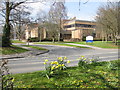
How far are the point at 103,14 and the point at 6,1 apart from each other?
20.3 metres

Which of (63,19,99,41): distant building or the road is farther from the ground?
(63,19,99,41): distant building

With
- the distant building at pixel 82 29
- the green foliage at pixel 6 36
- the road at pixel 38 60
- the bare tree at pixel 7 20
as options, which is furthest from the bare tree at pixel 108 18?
the green foliage at pixel 6 36

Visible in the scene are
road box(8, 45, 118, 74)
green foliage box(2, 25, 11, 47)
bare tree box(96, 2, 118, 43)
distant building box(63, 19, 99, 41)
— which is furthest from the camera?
bare tree box(96, 2, 118, 43)

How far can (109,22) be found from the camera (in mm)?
25391

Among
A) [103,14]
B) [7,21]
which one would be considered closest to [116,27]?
[103,14]

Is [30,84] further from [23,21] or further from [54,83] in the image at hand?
[23,21]

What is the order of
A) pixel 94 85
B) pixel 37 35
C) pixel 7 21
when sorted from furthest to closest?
pixel 37 35 < pixel 7 21 < pixel 94 85

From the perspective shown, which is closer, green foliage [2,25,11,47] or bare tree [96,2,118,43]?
green foliage [2,25,11,47]

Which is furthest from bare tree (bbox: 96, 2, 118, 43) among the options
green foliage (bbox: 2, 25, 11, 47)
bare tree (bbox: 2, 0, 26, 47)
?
green foliage (bbox: 2, 25, 11, 47)

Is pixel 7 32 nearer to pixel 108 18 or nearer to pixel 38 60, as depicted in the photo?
pixel 38 60

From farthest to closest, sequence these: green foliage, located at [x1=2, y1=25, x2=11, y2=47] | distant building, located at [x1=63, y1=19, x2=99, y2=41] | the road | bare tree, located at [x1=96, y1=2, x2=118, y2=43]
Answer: bare tree, located at [x1=96, y1=2, x2=118, y2=43] < green foliage, located at [x1=2, y1=25, x2=11, y2=47] < distant building, located at [x1=63, y1=19, x2=99, y2=41] < the road

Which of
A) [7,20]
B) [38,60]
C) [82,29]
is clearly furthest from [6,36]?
[82,29]

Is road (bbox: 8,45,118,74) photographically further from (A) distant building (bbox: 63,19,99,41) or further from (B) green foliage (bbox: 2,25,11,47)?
(B) green foliage (bbox: 2,25,11,47)

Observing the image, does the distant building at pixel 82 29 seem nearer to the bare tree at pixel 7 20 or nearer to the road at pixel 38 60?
the road at pixel 38 60
